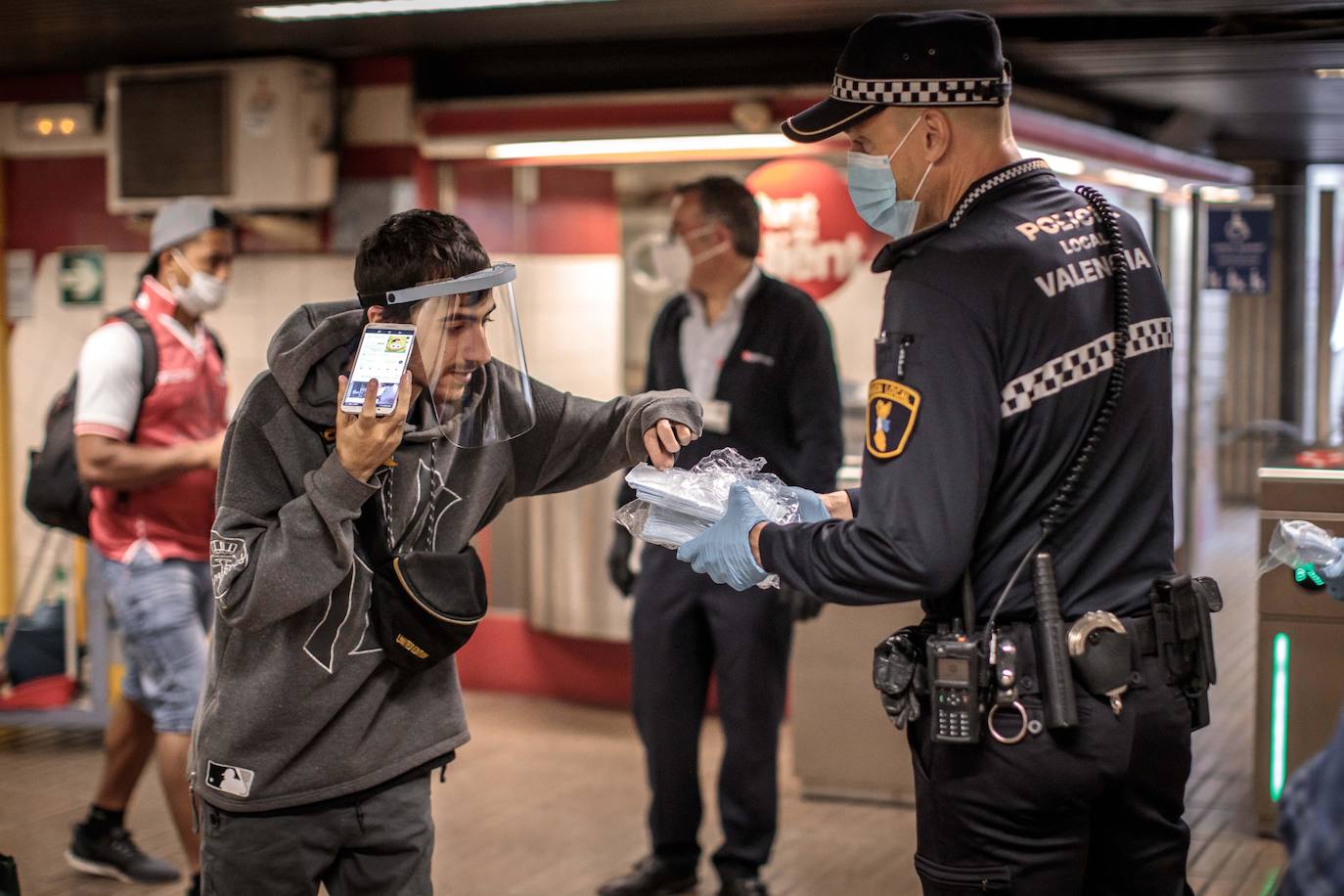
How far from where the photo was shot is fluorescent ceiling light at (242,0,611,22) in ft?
16.9

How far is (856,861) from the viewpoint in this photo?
4.60m

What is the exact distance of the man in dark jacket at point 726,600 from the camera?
4.06 m

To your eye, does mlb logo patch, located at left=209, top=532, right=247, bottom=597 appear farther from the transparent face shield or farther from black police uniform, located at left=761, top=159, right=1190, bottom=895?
black police uniform, located at left=761, top=159, right=1190, bottom=895

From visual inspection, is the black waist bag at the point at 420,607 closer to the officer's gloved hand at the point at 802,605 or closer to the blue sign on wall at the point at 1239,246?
the officer's gloved hand at the point at 802,605

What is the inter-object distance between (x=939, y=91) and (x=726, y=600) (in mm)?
2159

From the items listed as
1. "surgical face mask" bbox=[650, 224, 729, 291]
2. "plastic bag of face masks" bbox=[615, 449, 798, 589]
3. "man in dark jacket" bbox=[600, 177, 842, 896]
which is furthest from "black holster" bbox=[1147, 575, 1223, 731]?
"surgical face mask" bbox=[650, 224, 729, 291]

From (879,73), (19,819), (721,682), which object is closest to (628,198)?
(721,682)

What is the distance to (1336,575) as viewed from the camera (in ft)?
8.93

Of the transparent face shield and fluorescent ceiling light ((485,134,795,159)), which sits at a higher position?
fluorescent ceiling light ((485,134,795,159))

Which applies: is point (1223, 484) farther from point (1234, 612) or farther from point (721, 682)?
point (721, 682)

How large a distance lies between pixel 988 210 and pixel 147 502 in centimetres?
282

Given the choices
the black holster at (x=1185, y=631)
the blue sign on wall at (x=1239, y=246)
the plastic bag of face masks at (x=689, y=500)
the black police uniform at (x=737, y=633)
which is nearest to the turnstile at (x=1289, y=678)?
the blue sign on wall at (x=1239, y=246)

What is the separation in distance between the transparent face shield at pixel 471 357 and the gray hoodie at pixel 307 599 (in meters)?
0.05

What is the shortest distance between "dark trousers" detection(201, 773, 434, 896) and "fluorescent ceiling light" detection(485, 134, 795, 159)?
154 inches
